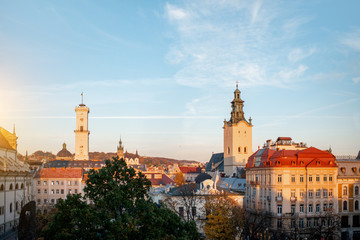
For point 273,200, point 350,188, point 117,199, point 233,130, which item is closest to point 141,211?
point 117,199

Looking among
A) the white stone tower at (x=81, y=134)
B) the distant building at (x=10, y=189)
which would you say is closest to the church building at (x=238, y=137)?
the distant building at (x=10, y=189)

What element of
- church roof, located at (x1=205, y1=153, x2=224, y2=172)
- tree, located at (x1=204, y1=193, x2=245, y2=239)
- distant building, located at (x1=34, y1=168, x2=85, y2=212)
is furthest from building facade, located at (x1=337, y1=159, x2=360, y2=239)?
church roof, located at (x1=205, y1=153, x2=224, y2=172)

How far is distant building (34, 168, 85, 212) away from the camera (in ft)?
263

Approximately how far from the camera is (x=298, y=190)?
5266 centimetres

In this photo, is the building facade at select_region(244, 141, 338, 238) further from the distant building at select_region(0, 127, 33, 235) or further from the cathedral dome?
the cathedral dome

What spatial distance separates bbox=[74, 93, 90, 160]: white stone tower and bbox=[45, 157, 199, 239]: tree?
5037 inches

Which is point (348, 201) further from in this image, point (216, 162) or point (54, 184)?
point (216, 162)

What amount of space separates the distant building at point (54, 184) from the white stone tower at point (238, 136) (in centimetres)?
3906

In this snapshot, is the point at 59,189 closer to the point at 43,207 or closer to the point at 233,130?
the point at 43,207

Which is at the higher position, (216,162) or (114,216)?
(114,216)

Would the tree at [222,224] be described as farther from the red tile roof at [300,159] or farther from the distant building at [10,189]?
the distant building at [10,189]

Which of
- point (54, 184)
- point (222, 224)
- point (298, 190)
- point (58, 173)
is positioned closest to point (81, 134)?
point (58, 173)

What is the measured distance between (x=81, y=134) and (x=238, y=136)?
2892 inches

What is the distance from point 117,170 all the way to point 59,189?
61.5 metres
